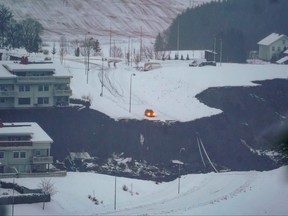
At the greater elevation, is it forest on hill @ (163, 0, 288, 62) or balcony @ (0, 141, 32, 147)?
forest on hill @ (163, 0, 288, 62)

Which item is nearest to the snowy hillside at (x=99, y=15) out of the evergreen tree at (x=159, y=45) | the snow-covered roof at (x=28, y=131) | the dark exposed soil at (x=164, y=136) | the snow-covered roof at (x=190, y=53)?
the evergreen tree at (x=159, y=45)

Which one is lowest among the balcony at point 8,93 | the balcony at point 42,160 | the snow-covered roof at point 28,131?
the balcony at point 42,160

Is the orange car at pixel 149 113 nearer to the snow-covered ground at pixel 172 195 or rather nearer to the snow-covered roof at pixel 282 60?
the snow-covered ground at pixel 172 195

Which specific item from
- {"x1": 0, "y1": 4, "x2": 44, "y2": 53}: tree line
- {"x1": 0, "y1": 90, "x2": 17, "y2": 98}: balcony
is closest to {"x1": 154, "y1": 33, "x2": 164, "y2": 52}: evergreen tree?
{"x1": 0, "y1": 4, "x2": 44, "y2": 53}: tree line

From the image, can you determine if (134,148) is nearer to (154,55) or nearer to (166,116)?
(166,116)

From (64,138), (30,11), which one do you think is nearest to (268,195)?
(64,138)

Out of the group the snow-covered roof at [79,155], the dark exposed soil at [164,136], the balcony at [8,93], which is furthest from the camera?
the balcony at [8,93]

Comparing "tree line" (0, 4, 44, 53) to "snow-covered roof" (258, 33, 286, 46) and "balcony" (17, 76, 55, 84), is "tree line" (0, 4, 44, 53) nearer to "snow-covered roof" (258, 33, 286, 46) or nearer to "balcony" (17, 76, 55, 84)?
"balcony" (17, 76, 55, 84)
